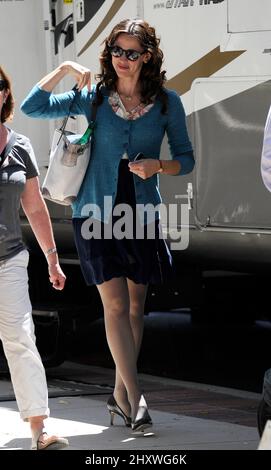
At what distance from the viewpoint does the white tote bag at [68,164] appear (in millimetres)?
6223

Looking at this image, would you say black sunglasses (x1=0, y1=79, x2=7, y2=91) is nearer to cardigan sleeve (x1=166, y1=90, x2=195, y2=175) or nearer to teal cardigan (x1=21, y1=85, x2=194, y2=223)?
teal cardigan (x1=21, y1=85, x2=194, y2=223)

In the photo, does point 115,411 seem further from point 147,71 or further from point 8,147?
point 147,71

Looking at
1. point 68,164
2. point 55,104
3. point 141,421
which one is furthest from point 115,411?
point 55,104

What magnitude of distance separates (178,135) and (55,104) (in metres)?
0.60

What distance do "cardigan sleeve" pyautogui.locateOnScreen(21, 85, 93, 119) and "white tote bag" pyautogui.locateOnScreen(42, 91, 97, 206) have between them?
8 centimetres

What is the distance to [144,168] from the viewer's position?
6.04 meters

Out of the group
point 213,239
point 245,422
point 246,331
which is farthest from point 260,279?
point 245,422

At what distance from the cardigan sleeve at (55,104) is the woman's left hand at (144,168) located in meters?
0.41

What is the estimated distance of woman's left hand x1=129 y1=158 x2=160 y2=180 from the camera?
238 inches

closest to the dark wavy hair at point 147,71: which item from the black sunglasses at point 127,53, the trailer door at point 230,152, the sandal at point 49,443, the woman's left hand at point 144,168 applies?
the black sunglasses at point 127,53

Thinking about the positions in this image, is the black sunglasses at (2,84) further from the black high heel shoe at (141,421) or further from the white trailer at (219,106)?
the black high heel shoe at (141,421)

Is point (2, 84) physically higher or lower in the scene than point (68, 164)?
higher

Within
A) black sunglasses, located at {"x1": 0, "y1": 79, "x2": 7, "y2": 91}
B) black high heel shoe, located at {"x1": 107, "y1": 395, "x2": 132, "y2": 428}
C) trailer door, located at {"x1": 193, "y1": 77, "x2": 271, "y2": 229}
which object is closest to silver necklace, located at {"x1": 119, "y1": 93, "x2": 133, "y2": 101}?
black sunglasses, located at {"x1": 0, "y1": 79, "x2": 7, "y2": 91}

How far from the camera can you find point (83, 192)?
630 cm
